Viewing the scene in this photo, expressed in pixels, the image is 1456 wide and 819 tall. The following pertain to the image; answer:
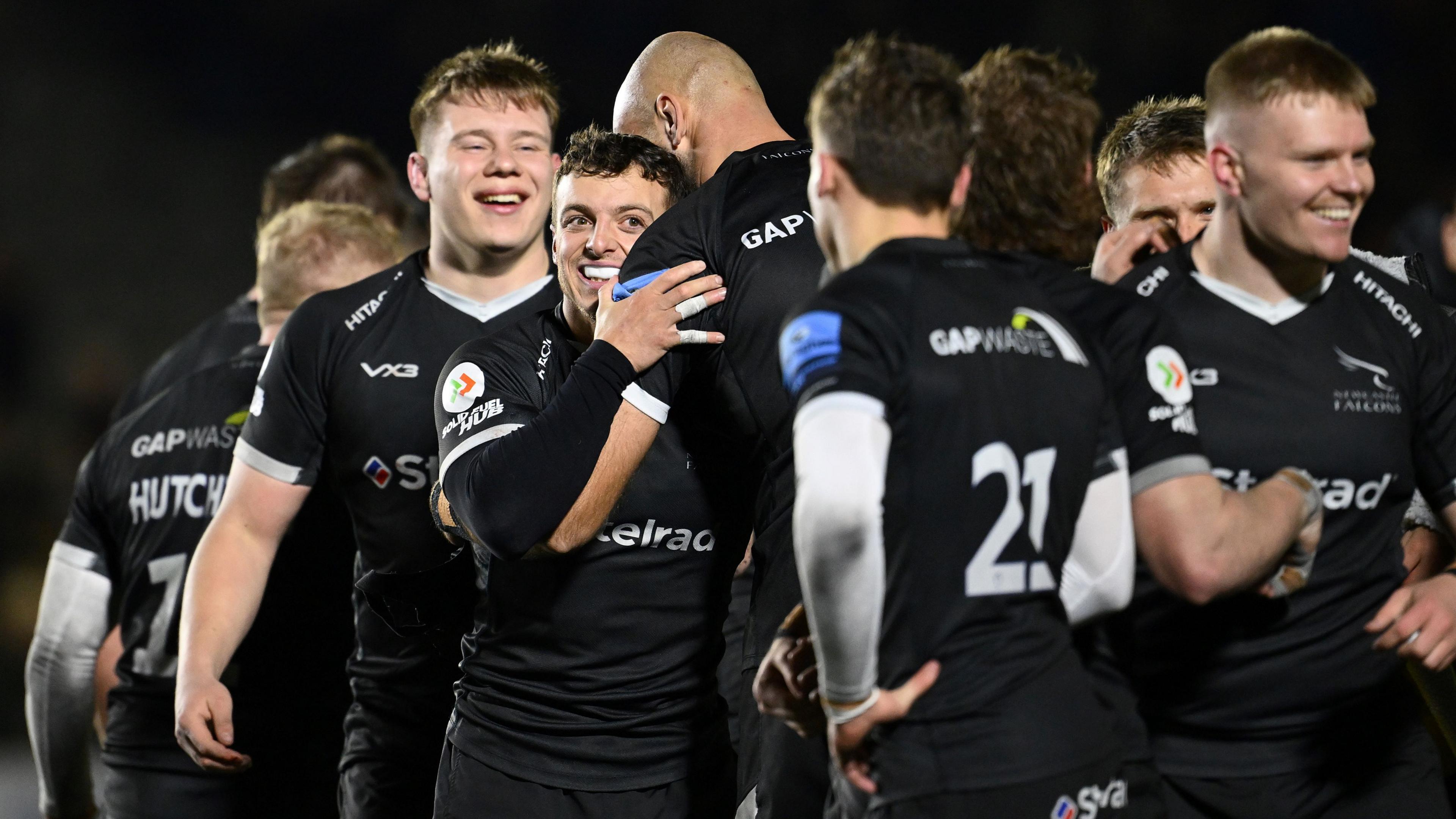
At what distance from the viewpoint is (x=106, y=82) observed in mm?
11484

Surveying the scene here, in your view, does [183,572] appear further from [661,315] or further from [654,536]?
[661,315]

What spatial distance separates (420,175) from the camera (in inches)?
173

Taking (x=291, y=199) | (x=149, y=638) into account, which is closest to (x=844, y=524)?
(x=149, y=638)

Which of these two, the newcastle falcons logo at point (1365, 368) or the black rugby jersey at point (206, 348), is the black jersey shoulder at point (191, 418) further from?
the newcastle falcons logo at point (1365, 368)

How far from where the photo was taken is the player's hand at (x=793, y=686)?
233 cm

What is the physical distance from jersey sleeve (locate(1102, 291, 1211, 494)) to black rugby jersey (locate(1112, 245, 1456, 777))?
379 millimetres

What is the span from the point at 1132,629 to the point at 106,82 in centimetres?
1111

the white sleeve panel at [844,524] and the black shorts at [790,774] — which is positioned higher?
the white sleeve panel at [844,524]

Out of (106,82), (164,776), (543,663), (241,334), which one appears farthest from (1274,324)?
(106,82)

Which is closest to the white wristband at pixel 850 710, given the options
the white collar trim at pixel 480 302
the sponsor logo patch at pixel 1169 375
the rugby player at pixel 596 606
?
the sponsor logo patch at pixel 1169 375

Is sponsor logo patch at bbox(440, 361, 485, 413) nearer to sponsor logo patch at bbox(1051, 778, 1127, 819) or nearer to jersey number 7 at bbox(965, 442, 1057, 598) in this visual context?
jersey number 7 at bbox(965, 442, 1057, 598)

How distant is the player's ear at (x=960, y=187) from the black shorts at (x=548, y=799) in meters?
1.61

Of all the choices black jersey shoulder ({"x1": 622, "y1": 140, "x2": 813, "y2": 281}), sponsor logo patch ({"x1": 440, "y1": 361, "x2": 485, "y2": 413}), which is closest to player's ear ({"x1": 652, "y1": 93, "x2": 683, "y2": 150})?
black jersey shoulder ({"x1": 622, "y1": 140, "x2": 813, "y2": 281})

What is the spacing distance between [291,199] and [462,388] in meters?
3.44
